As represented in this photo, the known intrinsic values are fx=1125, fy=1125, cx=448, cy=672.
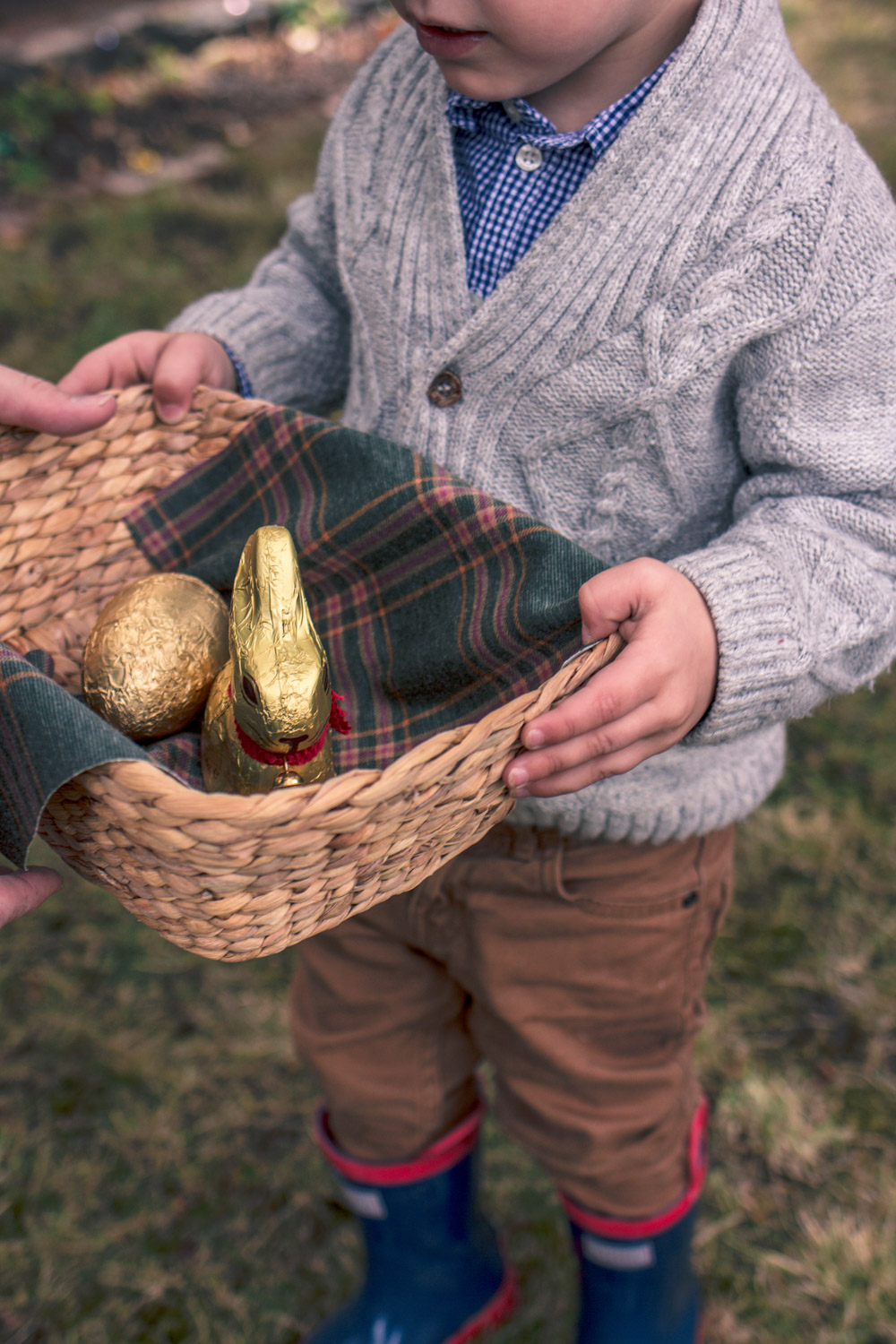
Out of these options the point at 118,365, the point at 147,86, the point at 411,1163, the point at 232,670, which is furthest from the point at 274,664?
the point at 147,86

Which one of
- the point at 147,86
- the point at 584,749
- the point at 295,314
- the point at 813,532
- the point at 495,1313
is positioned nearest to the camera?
the point at 584,749

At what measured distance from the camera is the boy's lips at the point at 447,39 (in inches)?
33.3

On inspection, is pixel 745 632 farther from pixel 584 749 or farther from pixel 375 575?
pixel 375 575

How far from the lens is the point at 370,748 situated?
967mm

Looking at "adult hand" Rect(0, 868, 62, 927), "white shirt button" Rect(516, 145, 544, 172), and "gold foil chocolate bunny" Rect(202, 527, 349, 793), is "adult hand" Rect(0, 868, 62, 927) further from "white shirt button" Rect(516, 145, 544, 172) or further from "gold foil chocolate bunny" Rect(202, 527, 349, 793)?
"white shirt button" Rect(516, 145, 544, 172)

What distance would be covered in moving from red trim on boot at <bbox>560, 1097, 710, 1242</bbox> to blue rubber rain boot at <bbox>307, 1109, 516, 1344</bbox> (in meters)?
0.15

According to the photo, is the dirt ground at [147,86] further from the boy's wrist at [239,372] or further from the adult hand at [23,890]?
the adult hand at [23,890]

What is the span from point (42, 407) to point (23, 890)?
42 centimetres

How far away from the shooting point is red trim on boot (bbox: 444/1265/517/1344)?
4.61ft

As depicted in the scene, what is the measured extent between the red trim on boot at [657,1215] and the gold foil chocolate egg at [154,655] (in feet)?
2.40

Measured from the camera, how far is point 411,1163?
1318mm

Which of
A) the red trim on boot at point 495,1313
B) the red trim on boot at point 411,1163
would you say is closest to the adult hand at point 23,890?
the red trim on boot at point 411,1163

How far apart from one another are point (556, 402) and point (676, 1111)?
0.76 m

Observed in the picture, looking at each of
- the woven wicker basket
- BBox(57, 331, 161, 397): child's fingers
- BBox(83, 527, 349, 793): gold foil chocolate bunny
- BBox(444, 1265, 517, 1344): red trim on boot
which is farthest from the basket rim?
BBox(444, 1265, 517, 1344): red trim on boot
